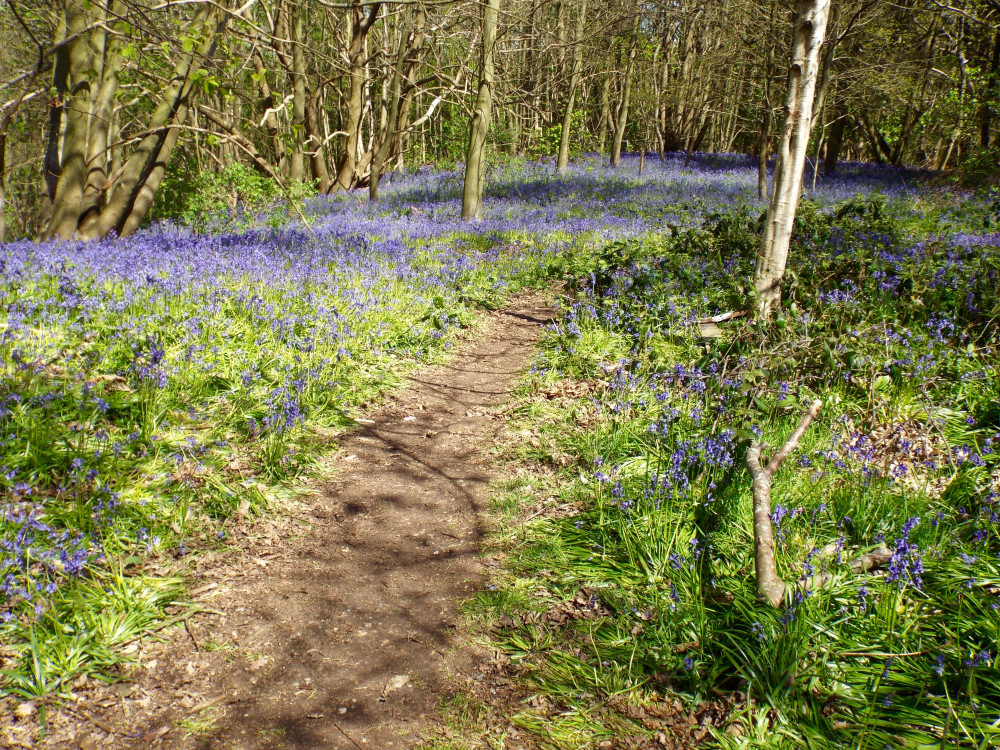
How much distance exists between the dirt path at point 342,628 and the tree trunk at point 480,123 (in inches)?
389

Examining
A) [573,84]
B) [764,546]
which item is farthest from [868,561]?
[573,84]

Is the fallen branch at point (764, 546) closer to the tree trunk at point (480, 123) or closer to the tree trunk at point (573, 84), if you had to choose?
the tree trunk at point (480, 123)

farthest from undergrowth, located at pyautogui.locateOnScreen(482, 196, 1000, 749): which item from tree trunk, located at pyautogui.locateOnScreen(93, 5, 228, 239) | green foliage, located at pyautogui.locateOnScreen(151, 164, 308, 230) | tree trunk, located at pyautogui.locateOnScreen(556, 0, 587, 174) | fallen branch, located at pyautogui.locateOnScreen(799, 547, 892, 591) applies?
tree trunk, located at pyautogui.locateOnScreen(556, 0, 587, 174)

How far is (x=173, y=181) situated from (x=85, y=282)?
9.20 meters

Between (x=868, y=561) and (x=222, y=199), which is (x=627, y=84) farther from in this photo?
(x=868, y=561)

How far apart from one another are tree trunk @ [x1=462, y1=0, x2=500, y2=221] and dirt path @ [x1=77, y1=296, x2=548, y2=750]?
9872 millimetres

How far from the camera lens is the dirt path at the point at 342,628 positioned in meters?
2.60

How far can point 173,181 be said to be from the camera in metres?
14.2

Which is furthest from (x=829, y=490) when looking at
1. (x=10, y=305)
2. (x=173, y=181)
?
(x=173, y=181)

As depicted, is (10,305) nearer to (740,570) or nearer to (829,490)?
Answer: (740,570)

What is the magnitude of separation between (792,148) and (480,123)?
362 inches

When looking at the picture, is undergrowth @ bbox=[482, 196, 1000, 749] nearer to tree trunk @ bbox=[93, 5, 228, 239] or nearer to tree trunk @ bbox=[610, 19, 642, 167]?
tree trunk @ bbox=[93, 5, 228, 239]

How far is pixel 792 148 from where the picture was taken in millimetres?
5277

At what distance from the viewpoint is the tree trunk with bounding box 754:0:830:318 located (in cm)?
502
